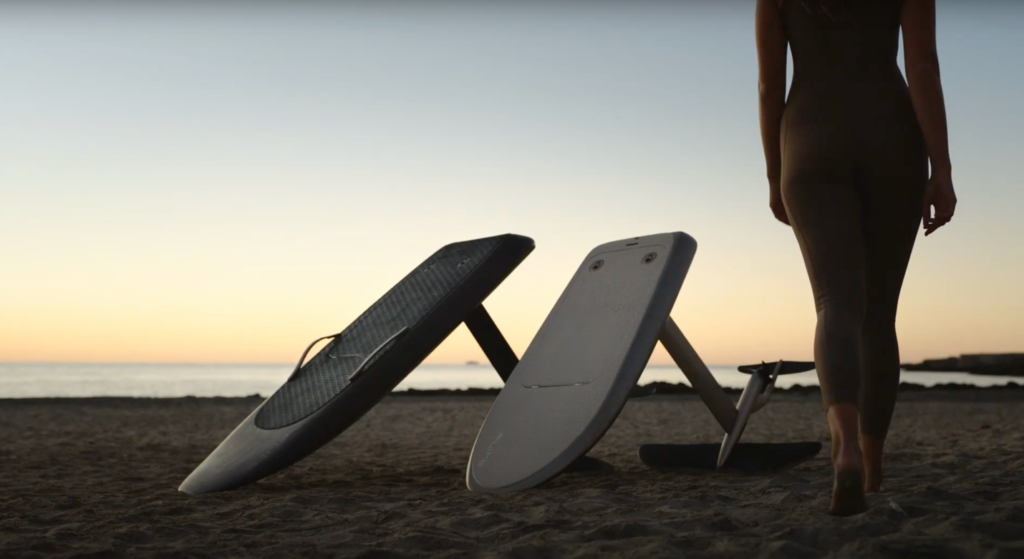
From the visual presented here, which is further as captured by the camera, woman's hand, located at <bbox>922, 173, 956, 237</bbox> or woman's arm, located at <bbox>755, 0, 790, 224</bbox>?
woman's arm, located at <bbox>755, 0, 790, 224</bbox>

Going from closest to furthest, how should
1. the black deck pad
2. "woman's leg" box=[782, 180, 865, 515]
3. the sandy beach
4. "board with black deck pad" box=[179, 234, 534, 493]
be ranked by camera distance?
1. the sandy beach
2. "woman's leg" box=[782, 180, 865, 515]
3. "board with black deck pad" box=[179, 234, 534, 493]
4. the black deck pad


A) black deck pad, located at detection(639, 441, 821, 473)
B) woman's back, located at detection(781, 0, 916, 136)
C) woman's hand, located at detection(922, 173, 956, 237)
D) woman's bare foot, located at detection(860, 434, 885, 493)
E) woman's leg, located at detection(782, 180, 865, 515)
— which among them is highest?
woman's back, located at detection(781, 0, 916, 136)

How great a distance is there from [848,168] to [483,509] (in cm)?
143

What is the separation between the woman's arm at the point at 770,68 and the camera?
7.86 feet

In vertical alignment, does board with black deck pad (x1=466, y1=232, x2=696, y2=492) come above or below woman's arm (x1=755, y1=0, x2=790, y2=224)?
below

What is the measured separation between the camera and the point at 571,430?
3.06 meters

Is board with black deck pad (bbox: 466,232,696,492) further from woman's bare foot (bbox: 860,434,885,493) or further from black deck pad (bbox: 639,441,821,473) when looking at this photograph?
woman's bare foot (bbox: 860,434,885,493)

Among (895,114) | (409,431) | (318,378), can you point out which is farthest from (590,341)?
(409,431)

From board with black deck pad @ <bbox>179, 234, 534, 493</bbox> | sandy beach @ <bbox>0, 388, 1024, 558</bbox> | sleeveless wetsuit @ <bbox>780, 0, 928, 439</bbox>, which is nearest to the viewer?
sandy beach @ <bbox>0, 388, 1024, 558</bbox>

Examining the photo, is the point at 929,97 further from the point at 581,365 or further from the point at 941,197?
the point at 581,365

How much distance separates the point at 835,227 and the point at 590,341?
139 centimetres

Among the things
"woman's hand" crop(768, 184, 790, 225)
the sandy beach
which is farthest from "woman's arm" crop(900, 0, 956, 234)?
the sandy beach

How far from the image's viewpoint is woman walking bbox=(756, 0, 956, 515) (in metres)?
2.15

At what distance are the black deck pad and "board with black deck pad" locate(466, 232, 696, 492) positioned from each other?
73 centimetres
